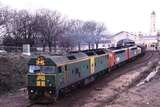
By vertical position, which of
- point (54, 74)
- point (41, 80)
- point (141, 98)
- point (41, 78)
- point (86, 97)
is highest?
point (54, 74)

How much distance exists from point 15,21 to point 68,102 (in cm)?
6558

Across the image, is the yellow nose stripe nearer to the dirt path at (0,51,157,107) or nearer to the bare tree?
the dirt path at (0,51,157,107)

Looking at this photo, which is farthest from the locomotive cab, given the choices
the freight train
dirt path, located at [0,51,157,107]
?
dirt path, located at [0,51,157,107]

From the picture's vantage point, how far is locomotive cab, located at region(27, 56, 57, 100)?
26094mm

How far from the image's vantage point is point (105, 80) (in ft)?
132

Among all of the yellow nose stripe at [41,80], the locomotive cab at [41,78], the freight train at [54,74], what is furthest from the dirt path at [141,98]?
the yellow nose stripe at [41,80]

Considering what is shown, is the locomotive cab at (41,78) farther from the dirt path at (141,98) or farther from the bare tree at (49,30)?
the bare tree at (49,30)

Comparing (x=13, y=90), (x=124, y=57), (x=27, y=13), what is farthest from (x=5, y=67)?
(x=27, y=13)

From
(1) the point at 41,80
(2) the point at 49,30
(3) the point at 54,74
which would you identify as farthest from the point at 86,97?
(2) the point at 49,30

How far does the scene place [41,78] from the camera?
2628 centimetres

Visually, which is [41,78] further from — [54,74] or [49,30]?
[49,30]

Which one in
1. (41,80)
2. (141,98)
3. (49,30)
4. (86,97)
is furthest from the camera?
(49,30)

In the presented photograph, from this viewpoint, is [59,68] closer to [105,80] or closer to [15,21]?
[105,80]

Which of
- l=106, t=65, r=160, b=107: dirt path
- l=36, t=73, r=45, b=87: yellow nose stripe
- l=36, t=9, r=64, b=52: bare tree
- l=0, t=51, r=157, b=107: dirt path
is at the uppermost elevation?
l=36, t=9, r=64, b=52: bare tree
